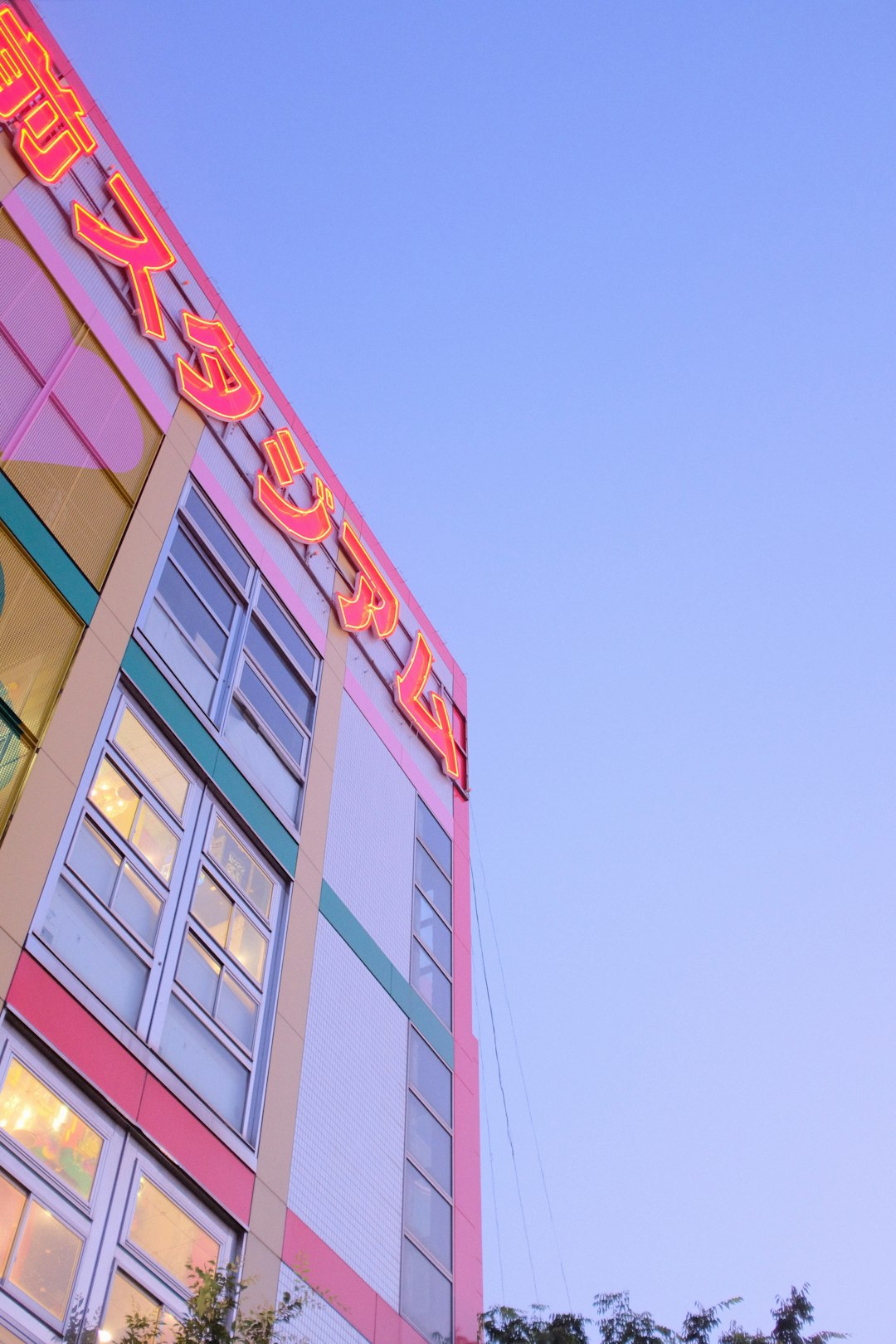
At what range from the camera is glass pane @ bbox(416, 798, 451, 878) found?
21.1 metres

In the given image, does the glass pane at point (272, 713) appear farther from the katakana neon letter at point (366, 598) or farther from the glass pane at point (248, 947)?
the katakana neon letter at point (366, 598)

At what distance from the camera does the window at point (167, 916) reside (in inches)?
481

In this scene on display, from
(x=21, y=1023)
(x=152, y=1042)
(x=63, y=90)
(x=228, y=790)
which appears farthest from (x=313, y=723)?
(x=63, y=90)

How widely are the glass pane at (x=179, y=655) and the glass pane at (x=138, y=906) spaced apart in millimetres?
2826

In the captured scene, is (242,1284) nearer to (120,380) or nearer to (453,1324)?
(453,1324)

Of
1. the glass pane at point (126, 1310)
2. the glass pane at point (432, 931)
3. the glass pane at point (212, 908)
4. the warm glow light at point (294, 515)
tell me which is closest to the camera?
the glass pane at point (126, 1310)

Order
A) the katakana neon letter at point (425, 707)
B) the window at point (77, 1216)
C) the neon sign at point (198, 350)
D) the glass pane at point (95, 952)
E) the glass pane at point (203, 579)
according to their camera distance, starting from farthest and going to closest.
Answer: the katakana neon letter at point (425, 707)
the neon sign at point (198, 350)
the glass pane at point (203, 579)
the glass pane at point (95, 952)
the window at point (77, 1216)

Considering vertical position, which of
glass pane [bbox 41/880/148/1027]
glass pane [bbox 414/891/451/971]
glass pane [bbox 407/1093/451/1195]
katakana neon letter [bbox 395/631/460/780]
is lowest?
glass pane [bbox 41/880/148/1027]

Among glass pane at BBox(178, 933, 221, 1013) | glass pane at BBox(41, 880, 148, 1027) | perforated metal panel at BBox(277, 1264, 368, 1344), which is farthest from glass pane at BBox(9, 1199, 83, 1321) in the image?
glass pane at BBox(178, 933, 221, 1013)

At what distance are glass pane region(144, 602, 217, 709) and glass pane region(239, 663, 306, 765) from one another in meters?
0.92

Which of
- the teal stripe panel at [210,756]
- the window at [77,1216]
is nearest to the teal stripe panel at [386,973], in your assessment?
the teal stripe panel at [210,756]

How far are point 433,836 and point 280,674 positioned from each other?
4.65 meters

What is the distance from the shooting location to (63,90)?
59.3ft

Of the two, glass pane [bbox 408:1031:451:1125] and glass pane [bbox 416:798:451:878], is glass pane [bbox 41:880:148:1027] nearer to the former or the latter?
glass pane [bbox 408:1031:451:1125]
